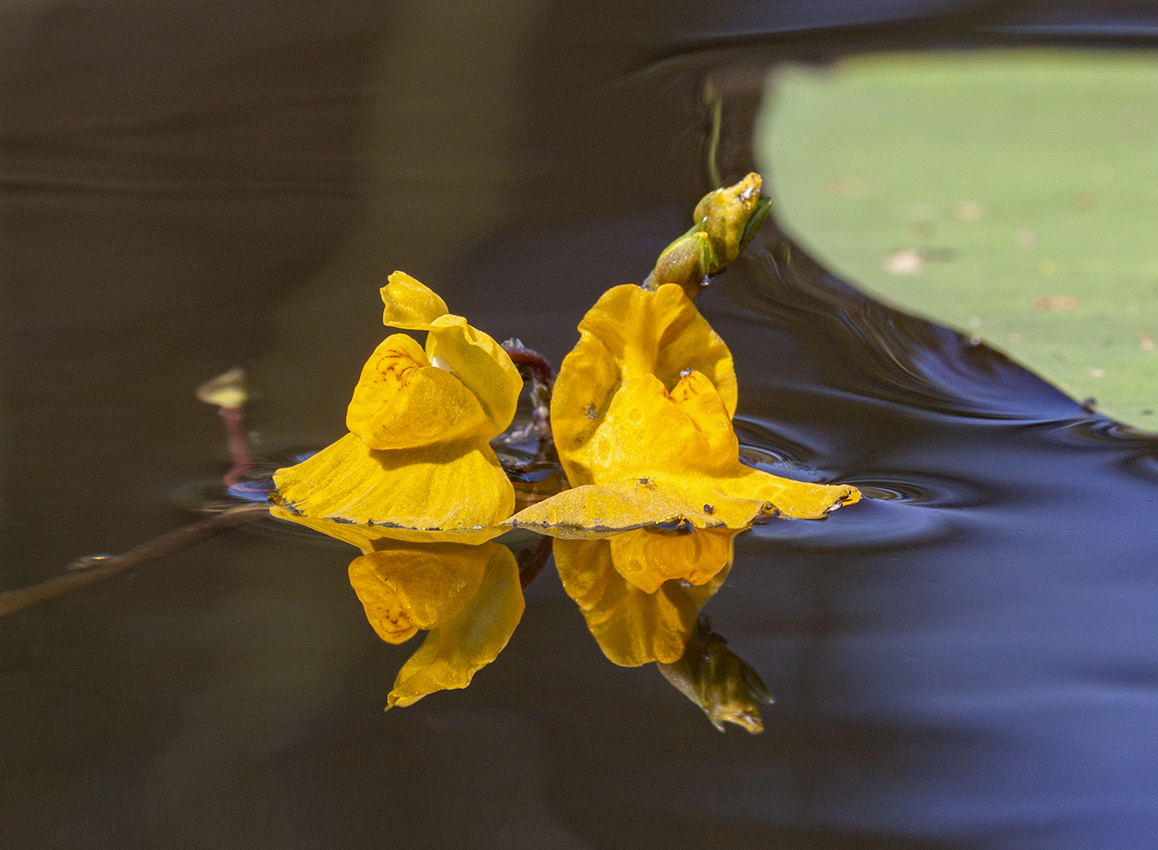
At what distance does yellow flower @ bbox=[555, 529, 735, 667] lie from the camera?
488 millimetres

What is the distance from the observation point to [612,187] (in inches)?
50.6

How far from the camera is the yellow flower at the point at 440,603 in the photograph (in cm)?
47

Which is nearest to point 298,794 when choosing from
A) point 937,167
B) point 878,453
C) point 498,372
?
point 498,372

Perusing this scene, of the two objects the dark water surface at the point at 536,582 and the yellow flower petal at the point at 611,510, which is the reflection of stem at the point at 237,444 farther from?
the yellow flower petal at the point at 611,510

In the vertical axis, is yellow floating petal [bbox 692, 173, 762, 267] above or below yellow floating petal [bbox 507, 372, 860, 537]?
above

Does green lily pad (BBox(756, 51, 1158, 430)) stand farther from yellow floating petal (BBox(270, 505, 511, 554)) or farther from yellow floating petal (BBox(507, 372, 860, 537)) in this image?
yellow floating petal (BBox(270, 505, 511, 554))

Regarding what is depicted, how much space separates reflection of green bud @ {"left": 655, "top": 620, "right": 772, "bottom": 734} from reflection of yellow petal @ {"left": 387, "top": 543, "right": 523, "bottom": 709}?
81 millimetres

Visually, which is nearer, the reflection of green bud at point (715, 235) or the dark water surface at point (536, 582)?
the dark water surface at point (536, 582)

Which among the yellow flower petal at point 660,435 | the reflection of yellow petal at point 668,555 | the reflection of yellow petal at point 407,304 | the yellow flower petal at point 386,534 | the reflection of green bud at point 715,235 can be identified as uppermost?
the reflection of green bud at point 715,235

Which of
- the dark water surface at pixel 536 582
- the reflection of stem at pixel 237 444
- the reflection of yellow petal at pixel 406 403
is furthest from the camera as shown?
the reflection of stem at pixel 237 444

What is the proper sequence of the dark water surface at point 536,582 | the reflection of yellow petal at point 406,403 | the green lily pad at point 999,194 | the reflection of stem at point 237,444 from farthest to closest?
the green lily pad at point 999,194 → the reflection of stem at point 237,444 → the reflection of yellow petal at point 406,403 → the dark water surface at point 536,582

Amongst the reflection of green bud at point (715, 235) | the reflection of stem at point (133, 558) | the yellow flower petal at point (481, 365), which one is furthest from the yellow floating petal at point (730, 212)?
the reflection of stem at point (133, 558)

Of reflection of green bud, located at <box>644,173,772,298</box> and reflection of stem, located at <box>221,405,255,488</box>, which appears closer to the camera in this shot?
reflection of green bud, located at <box>644,173,772,298</box>

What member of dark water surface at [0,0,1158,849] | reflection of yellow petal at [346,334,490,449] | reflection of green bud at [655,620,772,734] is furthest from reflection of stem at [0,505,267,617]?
reflection of green bud at [655,620,772,734]
